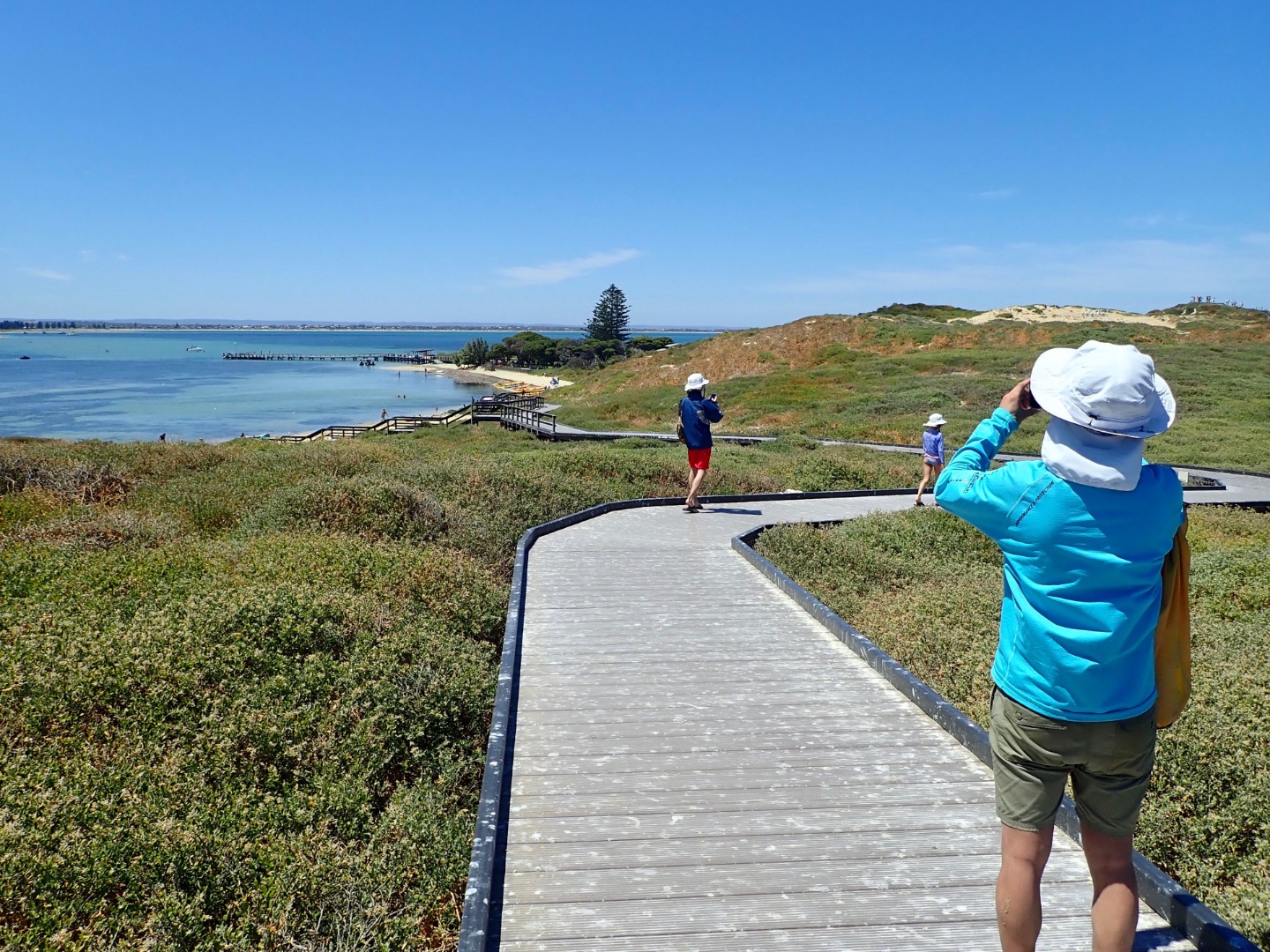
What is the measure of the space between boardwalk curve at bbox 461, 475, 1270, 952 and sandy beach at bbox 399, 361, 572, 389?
74.6 meters

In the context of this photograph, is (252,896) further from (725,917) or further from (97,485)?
(97,485)

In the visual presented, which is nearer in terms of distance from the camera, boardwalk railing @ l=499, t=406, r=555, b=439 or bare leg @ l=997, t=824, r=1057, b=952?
bare leg @ l=997, t=824, r=1057, b=952

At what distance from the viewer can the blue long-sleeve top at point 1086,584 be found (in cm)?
227

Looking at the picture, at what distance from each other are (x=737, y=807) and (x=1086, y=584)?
Result: 1961 millimetres

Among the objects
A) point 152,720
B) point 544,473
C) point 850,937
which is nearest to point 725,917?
point 850,937

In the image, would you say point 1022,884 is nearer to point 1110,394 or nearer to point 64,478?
point 1110,394

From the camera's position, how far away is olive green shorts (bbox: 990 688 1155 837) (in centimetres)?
234

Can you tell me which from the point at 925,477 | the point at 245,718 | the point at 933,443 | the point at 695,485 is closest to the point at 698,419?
the point at 695,485

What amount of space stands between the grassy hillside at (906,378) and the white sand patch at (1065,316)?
3.40 m

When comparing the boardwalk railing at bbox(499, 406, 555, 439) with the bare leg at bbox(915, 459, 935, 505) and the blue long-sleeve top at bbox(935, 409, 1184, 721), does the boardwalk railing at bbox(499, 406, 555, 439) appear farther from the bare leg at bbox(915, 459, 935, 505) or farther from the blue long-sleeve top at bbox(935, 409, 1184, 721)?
the blue long-sleeve top at bbox(935, 409, 1184, 721)

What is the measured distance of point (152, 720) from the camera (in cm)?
461

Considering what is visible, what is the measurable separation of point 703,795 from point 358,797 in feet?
5.77

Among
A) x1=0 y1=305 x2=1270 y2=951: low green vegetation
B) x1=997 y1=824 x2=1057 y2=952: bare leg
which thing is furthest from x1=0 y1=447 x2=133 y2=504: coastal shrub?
x1=997 y1=824 x2=1057 y2=952: bare leg

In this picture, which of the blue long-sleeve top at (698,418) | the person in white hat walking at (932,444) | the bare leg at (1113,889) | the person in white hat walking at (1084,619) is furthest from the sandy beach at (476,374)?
the bare leg at (1113,889)
